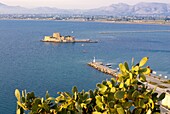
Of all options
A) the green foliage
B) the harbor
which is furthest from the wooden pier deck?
the green foliage

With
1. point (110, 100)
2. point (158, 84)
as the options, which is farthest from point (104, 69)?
point (110, 100)

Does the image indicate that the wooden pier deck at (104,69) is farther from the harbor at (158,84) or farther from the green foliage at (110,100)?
the green foliage at (110,100)

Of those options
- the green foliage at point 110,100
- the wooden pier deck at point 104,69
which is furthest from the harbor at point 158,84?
the green foliage at point 110,100

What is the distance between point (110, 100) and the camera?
421 cm

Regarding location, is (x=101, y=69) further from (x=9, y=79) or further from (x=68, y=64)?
(x=9, y=79)

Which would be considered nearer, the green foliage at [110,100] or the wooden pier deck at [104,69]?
the green foliage at [110,100]

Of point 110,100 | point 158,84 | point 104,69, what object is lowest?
point 104,69

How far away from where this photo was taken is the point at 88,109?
4.61m

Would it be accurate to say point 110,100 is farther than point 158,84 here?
No

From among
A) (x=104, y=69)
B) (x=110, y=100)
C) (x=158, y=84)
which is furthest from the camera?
(x=104, y=69)

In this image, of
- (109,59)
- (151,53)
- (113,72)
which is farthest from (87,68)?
(151,53)

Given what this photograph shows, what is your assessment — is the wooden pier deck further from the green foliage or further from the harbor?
the green foliage

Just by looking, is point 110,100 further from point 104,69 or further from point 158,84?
point 104,69

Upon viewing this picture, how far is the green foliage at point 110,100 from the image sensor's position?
4.12m
